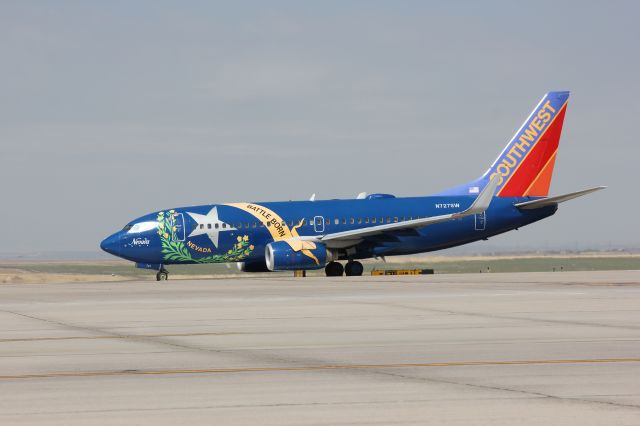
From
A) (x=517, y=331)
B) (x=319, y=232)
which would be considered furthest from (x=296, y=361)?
(x=319, y=232)

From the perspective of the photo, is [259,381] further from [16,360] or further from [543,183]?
[543,183]

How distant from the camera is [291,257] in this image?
49.2 metres

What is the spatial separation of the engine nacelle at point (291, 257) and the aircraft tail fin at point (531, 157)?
981cm

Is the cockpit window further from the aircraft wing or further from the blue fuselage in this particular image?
the aircraft wing

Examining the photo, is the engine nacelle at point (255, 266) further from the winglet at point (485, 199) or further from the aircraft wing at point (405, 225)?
the winglet at point (485, 199)

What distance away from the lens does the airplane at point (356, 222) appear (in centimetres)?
5056

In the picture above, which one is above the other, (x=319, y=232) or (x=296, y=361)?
(x=319, y=232)

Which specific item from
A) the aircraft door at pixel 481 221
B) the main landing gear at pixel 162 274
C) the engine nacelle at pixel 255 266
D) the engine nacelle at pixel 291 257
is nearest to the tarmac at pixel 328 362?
the engine nacelle at pixel 291 257

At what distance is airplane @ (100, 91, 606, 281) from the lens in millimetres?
50562

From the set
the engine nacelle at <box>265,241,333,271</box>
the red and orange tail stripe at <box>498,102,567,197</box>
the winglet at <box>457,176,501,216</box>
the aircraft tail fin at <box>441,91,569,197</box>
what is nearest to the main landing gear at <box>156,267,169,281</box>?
the engine nacelle at <box>265,241,333,271</box>

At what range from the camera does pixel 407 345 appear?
1739cm

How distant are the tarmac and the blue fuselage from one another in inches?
825

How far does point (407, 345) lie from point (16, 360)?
6.32 metres

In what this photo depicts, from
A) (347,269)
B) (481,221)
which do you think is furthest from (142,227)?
(481,221)
